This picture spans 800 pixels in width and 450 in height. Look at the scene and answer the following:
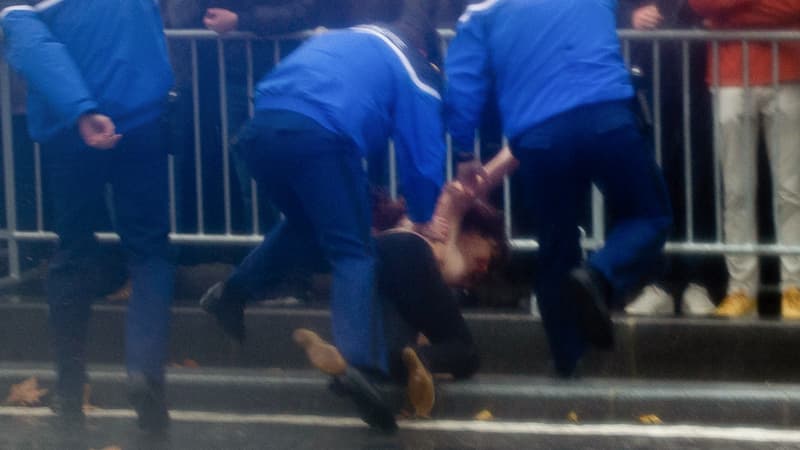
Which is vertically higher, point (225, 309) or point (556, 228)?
point (556, 228)

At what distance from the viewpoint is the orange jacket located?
6.10 metres

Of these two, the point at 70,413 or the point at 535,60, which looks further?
the point at 70,413

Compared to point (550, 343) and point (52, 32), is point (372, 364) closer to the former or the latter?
point (550, 343)

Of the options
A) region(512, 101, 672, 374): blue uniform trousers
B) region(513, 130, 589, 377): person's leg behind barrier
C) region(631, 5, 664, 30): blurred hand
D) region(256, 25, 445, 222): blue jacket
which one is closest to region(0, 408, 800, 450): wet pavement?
region(513, 130, 589, 377): person's leg behind barrier

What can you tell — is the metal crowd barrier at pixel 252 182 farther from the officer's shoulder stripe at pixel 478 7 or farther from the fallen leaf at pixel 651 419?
the fallen leaf at pixel 651 419

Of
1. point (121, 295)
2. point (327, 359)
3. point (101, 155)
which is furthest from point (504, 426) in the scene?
point (121, 295)

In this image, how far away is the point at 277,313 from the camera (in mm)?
6176

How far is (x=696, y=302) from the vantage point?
631 cm

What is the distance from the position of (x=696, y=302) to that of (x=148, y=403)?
8.41 feet

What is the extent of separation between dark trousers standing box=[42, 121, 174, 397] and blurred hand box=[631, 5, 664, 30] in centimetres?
219

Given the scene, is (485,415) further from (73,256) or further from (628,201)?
(73,256)

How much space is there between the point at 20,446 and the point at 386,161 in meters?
2.16

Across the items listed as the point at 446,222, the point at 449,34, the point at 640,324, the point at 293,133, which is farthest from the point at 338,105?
the point at 640,324

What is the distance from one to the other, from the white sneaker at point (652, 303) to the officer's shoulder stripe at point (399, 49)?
5.54ft
